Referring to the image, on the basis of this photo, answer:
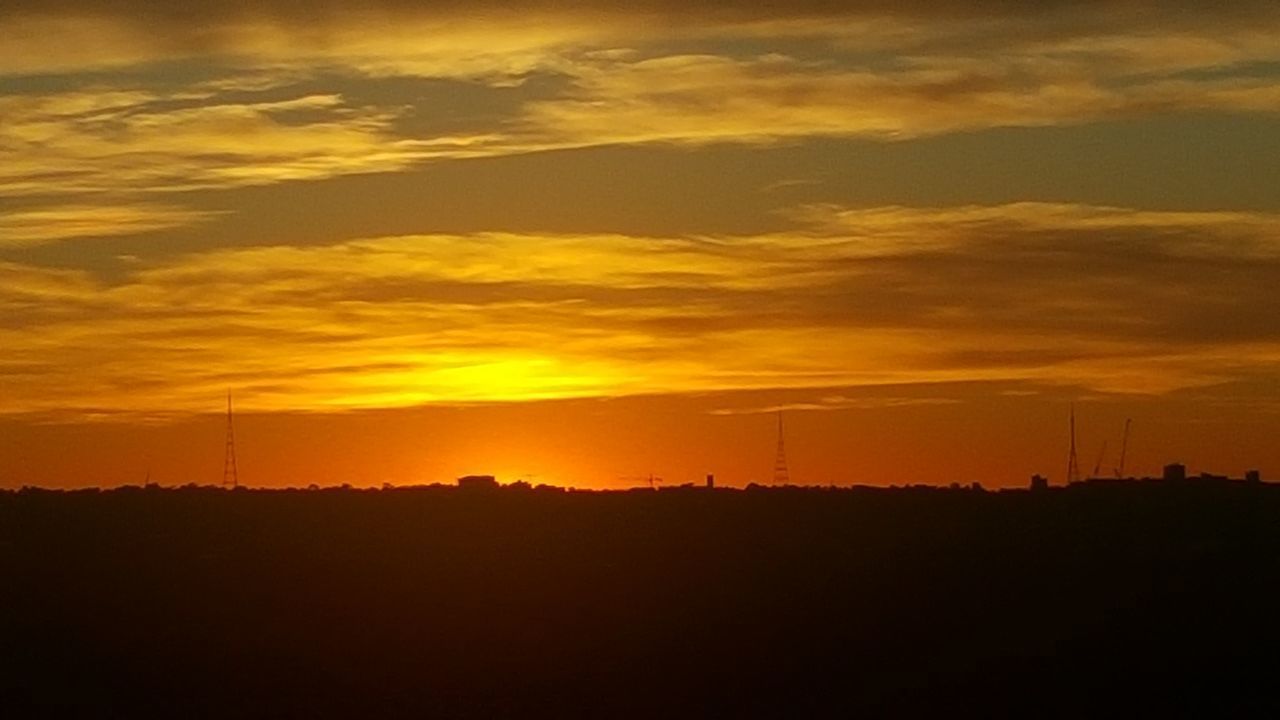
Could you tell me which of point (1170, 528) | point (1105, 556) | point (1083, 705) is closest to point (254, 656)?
point (1083, 705)

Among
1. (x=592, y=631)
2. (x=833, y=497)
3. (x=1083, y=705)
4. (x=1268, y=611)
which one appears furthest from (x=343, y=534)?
(x=1083, y=705)

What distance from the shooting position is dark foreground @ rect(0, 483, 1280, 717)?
52.8 metres

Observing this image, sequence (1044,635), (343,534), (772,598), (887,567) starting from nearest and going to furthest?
(1044,635), (772,598), (887,567), (343,534)

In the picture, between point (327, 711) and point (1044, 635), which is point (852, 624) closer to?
point (1044, 635)

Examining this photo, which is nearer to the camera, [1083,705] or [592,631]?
[1083,705]

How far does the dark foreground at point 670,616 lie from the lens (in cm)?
5278

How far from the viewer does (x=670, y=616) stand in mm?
68250

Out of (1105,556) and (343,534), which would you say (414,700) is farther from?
(343,534)

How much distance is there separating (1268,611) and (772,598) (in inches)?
548

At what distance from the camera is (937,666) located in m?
56.3

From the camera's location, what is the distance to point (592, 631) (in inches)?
2589

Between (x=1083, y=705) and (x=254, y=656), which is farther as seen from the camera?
(x=254, y=656)

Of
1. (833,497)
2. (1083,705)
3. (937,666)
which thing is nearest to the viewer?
(1083,705)

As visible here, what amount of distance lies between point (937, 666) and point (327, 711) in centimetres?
1340
